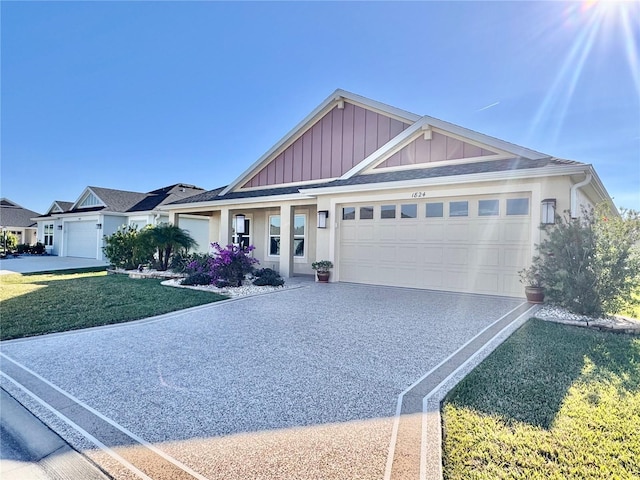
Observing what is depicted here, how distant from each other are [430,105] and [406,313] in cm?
937

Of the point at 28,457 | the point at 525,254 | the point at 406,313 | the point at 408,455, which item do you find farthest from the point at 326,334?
the point at 525,254

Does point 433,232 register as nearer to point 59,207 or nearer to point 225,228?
point 225,228

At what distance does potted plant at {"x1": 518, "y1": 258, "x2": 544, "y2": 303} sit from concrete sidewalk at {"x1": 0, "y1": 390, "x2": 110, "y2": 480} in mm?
8074

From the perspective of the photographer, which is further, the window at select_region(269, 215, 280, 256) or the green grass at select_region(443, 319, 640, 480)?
the window at select_region(269, 215, 280, 256)

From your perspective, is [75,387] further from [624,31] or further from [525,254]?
[624,31]

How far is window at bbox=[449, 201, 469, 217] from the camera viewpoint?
354 inches

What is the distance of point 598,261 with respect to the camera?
616 cm

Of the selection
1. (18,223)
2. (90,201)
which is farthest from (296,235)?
(18,223)

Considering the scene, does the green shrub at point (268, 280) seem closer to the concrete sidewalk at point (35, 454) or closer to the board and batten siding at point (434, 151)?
the board and batten siding at point (434, 151)

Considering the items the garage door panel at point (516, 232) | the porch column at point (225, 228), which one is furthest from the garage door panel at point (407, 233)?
the porch column at point (225, 228)

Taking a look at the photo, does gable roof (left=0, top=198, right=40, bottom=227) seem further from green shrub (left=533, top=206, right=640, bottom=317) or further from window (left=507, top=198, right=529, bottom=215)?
green shrub (left=533, top=206, right=640, bottom=317)

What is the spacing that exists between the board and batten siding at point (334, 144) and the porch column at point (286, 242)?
82.7 inches

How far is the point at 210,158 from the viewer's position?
21438 mm

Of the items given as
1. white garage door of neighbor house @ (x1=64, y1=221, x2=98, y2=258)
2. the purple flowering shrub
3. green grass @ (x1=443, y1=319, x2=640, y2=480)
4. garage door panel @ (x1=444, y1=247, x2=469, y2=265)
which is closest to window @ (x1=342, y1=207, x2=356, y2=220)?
garage door panel @ (x1=444, y1=247, x2=469, y2=265)
